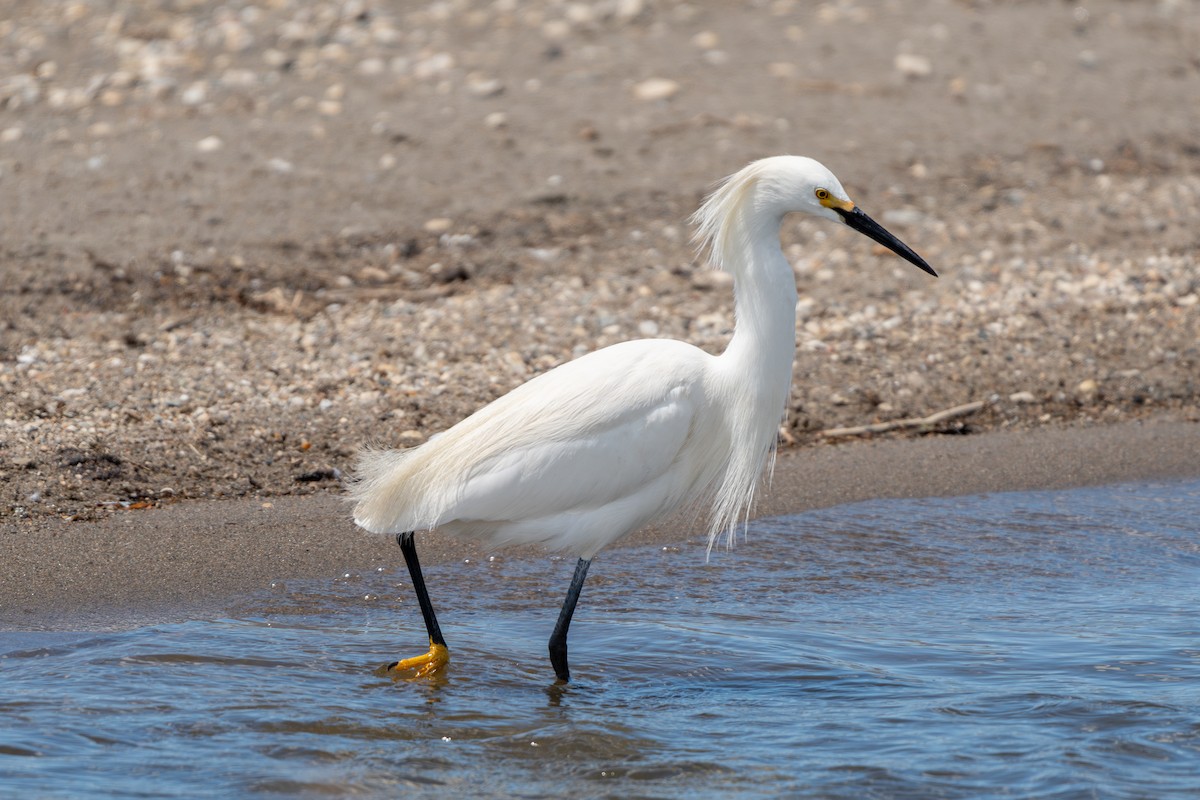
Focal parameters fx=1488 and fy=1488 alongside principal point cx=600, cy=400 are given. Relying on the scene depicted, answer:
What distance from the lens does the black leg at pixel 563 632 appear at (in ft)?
15.7

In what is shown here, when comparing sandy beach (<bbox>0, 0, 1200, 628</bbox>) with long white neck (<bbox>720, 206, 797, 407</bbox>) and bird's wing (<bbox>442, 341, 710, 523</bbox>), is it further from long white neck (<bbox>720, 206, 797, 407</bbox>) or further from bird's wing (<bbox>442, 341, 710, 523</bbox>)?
long white neck (<bbox>720, 206, 797, 407</bbox>)

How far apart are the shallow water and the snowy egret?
0.35m

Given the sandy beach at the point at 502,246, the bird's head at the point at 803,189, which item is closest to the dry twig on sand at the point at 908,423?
the sandy beach at the point at 502,246

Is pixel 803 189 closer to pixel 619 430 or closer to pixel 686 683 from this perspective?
pixel 619 430

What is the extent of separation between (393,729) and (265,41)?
774 cm

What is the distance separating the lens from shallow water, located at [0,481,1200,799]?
13.9 ft

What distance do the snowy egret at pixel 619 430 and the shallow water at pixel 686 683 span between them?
A: 0.35 meters

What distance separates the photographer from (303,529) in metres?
5.81

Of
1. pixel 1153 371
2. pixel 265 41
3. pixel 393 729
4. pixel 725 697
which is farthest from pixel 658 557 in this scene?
pixel 265 41

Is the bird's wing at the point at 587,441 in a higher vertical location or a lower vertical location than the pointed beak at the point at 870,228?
lower

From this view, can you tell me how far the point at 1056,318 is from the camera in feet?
26.8

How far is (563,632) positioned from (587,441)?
0.62 m

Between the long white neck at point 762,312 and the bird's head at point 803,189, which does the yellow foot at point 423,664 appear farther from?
the bird's head at point 803,189

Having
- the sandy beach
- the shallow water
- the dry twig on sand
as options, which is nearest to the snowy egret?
the shallow water
